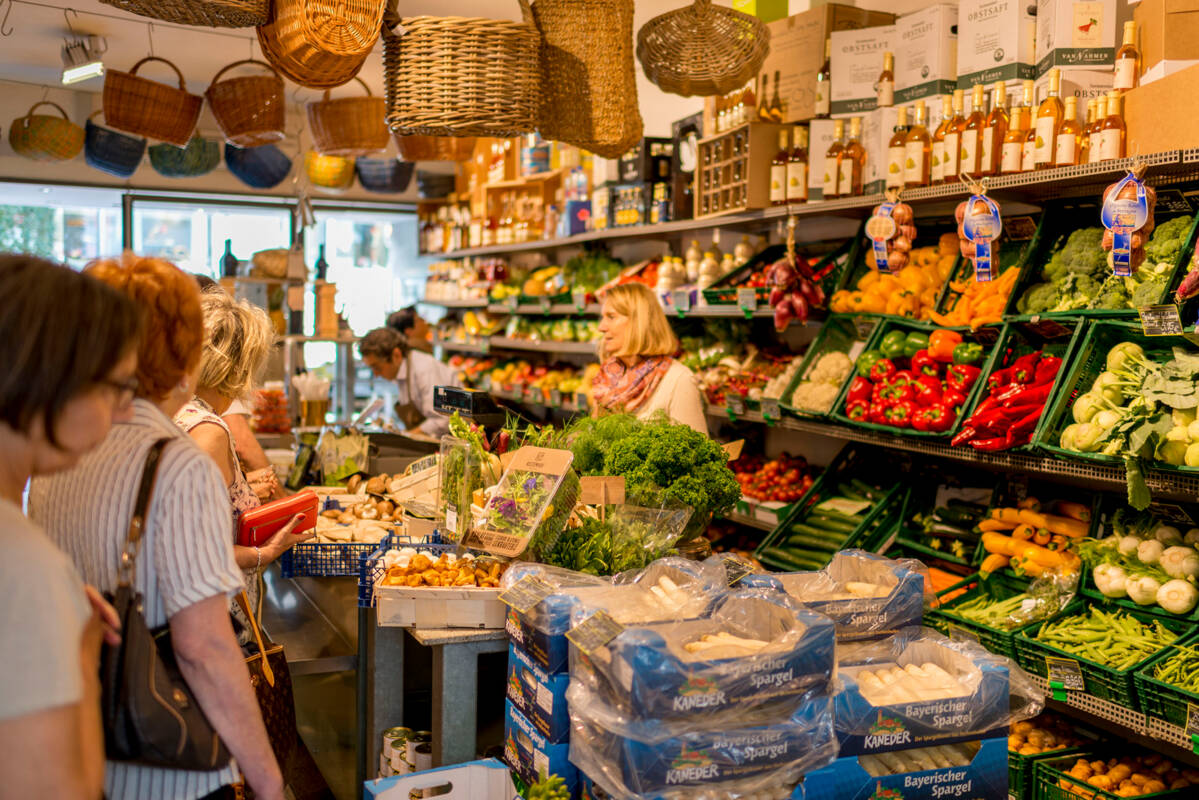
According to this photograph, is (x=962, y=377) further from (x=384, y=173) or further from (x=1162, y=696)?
(x=384, y=173)

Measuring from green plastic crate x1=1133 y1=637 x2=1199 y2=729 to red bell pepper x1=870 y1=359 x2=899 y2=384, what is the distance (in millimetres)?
1537

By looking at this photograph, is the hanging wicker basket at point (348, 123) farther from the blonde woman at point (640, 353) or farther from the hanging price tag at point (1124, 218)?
the hanging price tag at point (1124, 218)

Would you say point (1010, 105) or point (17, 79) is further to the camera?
point (17, 79)

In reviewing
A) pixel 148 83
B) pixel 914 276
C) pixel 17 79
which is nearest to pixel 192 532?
pixel 914 276

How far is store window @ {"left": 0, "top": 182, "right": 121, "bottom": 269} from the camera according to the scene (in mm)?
9448

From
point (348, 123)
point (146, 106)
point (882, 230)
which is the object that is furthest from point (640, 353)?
point (146, 106)

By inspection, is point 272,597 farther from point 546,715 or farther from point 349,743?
point 546,715

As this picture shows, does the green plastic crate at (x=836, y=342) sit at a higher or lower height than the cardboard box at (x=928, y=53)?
lower

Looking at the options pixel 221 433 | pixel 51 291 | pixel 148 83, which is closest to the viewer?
pixel 51 291

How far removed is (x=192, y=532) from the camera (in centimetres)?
164

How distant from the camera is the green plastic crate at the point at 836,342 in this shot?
438 centimetres

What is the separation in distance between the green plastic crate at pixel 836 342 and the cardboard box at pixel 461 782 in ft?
7.67

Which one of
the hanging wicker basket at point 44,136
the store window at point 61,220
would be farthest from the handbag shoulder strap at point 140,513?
the store window at point 61,220

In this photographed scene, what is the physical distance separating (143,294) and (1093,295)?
2939mm
